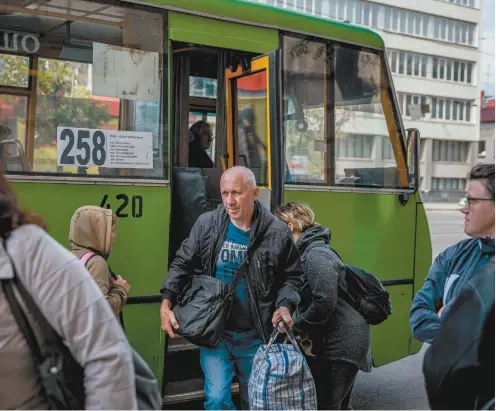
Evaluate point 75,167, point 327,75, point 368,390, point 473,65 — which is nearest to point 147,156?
point 75,167

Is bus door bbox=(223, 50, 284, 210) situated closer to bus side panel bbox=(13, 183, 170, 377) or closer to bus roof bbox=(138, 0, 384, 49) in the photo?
bus roof bbox=(138, 0, 384, 49)

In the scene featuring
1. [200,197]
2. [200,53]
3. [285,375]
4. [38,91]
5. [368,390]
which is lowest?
[368,390]

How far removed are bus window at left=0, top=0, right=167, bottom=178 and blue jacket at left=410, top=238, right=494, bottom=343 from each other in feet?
7.44

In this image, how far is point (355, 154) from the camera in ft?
19.5

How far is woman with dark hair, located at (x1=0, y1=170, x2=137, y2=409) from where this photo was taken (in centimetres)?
191

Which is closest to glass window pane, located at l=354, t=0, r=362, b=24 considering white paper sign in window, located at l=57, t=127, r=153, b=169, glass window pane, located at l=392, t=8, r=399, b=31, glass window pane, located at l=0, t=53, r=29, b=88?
glass window pane, located at l=392, t=8, r=399, b=31

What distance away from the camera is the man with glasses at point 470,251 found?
2.87m

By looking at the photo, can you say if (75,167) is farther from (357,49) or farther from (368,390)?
(368,390)

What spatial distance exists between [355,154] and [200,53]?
147 cm

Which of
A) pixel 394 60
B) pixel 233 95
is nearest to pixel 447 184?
pixel 394 60

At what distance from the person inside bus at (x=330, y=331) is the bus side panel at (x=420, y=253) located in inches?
80.2

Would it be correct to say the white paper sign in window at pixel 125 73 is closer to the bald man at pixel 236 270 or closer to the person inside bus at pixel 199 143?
the bald man at pixel 236 270

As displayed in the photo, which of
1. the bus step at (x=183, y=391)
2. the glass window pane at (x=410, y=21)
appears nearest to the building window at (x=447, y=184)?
the glass window pane at (x=410, y=21)

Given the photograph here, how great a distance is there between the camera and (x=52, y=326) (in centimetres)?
193
